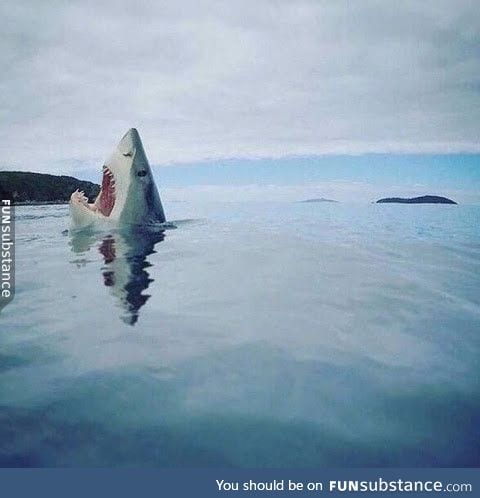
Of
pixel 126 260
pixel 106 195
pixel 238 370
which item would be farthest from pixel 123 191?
pixel 238 370

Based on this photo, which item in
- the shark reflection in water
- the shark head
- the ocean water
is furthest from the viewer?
the shark head

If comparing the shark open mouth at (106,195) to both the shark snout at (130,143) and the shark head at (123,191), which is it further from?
the shark snout at (130,143)

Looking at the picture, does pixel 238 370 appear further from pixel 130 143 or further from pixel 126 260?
pixel 130 143

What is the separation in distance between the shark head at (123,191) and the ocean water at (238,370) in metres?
2.50

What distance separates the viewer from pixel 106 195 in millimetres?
7125

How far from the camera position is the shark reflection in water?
3613 millimetres

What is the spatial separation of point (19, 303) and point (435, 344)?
3.06 metres

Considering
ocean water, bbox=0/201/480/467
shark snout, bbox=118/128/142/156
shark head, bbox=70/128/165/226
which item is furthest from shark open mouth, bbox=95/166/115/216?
ocean water, bbox=0/201/480/467

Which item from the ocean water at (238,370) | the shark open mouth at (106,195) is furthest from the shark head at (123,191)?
the ocean water at (238,370)

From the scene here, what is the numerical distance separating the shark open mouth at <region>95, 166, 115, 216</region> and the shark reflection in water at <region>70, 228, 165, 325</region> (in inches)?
15.8

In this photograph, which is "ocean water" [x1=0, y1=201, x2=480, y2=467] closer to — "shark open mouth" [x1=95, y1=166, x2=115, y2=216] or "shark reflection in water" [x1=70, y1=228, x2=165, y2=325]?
"shark reflection in water" [x1=70, y1=228, x2=165, y2=325]

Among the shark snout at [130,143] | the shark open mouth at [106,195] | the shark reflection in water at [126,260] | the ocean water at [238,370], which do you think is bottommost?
the ocean water at [238,370]

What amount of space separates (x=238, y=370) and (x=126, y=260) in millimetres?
3224

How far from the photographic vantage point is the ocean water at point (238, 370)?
6.23 feet
